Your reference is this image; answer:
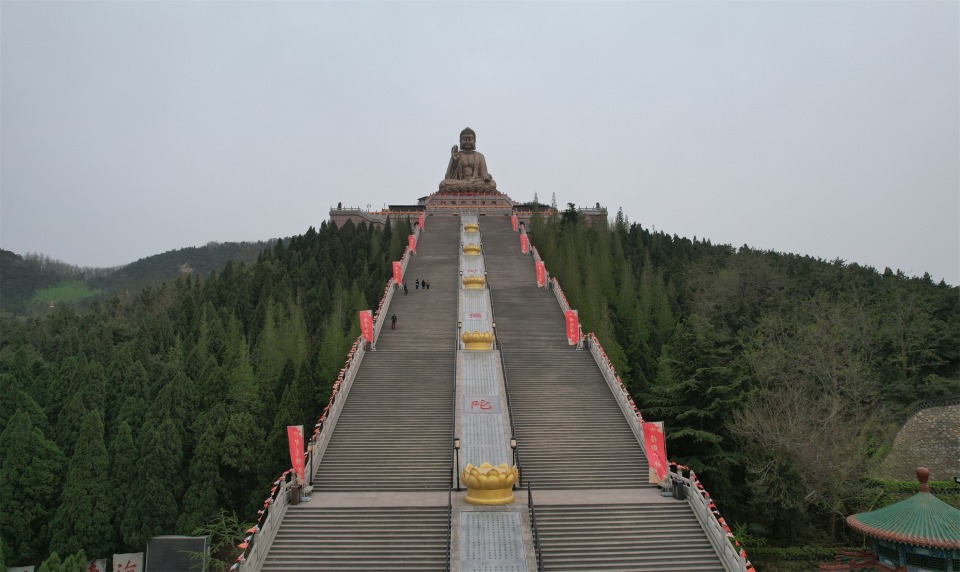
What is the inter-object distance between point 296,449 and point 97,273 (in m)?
69.8

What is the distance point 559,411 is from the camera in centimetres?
1853

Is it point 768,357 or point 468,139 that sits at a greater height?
point 468,139

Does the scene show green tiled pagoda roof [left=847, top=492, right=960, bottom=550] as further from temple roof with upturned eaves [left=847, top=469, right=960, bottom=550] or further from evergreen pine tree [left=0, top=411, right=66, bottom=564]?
evergreen pine tree [left=0, top=411, right=66, bottom=564]

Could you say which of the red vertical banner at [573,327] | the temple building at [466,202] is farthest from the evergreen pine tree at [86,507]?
the temple building at [466,202]

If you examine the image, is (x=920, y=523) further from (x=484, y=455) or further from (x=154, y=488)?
(x=154, y=488)

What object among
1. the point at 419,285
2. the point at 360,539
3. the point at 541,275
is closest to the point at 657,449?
the point at 360,539

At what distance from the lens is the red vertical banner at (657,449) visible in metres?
15.1

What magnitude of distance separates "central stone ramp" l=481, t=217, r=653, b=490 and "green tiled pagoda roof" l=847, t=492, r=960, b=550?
237 inches

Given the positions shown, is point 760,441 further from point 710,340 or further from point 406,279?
point 406,279

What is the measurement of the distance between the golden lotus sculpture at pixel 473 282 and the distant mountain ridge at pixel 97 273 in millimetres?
28552

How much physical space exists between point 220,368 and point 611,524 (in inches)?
548

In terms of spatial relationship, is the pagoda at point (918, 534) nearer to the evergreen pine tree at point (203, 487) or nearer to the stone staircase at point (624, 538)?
the stone staircase at point (624, 538)

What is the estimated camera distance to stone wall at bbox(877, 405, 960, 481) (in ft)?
64.8

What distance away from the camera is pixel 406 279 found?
106ft
